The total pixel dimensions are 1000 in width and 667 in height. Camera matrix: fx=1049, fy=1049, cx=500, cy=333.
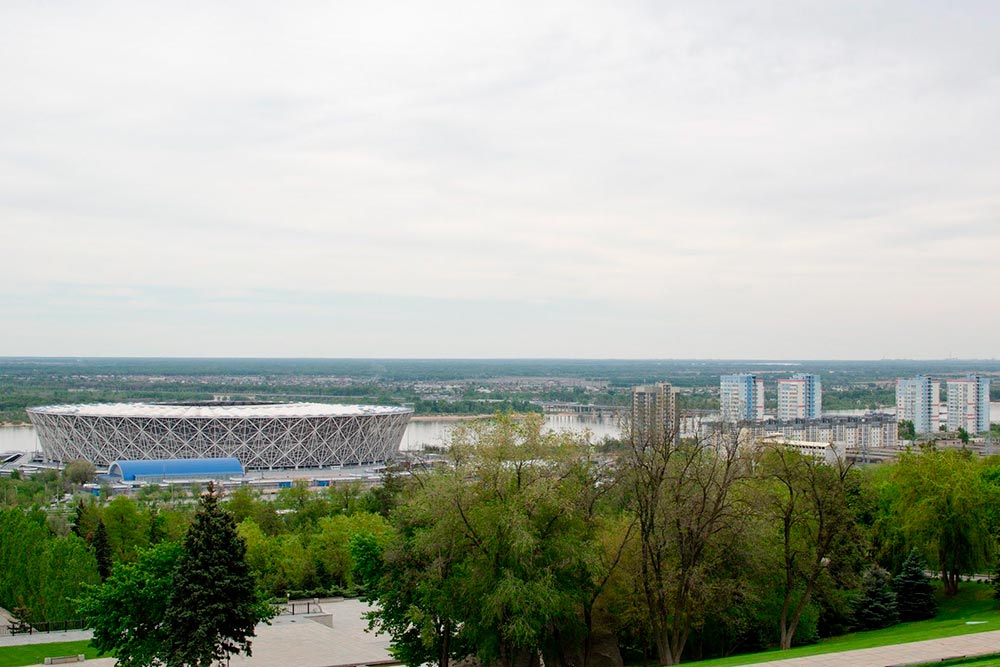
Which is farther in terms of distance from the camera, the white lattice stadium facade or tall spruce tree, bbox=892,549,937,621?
the white lattice stadium facade

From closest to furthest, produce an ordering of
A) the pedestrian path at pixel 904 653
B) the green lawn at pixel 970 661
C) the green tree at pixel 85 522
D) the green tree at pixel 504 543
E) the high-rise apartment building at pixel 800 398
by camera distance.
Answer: the green lawn at pixel 970 661
the pedestrian path at pixel 904 653
the green tree at pixel 504 543
the green tree at pixel 85 522
the high-rise apartment building at pixel 800 398

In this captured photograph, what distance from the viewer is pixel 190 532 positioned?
899 inches

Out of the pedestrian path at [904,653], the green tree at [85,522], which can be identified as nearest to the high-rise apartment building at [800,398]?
the green tree at [85,522]

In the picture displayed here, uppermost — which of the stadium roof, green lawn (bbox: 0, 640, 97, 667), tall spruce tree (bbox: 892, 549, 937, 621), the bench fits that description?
the stadium roof

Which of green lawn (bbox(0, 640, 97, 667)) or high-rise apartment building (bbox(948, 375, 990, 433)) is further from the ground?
high-rise apartment building (bbox(948, 375, 990, 433))

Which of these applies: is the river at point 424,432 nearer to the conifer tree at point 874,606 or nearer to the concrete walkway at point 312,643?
the concrete walkway at point 312,643

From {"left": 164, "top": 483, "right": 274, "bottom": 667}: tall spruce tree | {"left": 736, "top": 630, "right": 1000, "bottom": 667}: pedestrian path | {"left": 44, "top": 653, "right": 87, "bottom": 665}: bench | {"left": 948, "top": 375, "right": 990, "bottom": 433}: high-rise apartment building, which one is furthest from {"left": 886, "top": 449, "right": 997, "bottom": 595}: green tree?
{"left": 948, "top": 375, "right": 990, "bottom": 433}: high-rise apartment building

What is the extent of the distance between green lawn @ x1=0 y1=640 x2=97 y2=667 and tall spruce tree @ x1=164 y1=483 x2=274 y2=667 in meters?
5.99

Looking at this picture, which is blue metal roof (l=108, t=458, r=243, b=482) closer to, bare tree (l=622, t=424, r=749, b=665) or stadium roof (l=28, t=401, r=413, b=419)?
stadium roof (l=28, t=401, r=413, b=419)

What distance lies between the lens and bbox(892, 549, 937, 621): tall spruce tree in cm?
2641

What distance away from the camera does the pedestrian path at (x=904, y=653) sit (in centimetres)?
1599

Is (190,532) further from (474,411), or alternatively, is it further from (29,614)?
(474,411)

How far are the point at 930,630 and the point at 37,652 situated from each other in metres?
22.1

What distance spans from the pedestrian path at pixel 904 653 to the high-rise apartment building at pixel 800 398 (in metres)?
127
